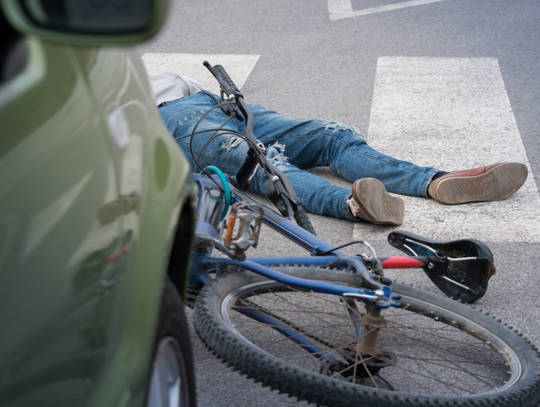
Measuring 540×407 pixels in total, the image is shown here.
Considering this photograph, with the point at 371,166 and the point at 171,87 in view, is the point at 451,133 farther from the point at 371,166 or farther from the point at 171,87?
the point at 171,87

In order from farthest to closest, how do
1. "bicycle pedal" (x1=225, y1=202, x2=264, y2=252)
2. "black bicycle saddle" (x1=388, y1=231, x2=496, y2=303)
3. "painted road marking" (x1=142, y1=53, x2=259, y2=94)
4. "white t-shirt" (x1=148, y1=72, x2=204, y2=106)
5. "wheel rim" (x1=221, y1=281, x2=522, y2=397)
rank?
"painted road marking" (x1=142, y1=53, x2=259, y2=94)
"white t-shirt" (x1=148, y1=72, x2=204, y2=106)
"black bicycle saddle" (x1=388, y1=231, x2=496, y2=303)
"wheel rim" (x1=221, y1=281, x2=522, y2=397)
"bicycle pedal" (x1=225, y1=202, x2=264, y2=252)

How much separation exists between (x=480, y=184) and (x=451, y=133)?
132cm

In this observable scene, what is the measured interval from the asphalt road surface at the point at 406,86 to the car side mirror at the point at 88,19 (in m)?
1.75

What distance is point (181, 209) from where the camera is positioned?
64.9 inches

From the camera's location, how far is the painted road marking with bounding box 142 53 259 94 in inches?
257

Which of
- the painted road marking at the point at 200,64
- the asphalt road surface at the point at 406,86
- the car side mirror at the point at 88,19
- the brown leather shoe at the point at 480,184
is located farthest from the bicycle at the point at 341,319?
the painted road marking at the point at 200,64

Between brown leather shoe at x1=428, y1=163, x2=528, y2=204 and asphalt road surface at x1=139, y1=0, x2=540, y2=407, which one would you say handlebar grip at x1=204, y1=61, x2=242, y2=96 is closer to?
asphalt road surface at x1=139, y1=0, x2=540, y2=407

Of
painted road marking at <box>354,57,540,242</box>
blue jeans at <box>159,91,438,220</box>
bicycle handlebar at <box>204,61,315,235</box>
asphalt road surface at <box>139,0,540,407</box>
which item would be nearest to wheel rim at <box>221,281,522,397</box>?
asphalt road surface at <box>139,0,540,407</box>

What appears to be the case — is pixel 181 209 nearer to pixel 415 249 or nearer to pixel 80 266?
pixel 80 266

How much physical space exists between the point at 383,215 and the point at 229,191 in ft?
4.17

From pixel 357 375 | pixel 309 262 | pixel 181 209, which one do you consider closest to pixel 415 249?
pixel 309 262

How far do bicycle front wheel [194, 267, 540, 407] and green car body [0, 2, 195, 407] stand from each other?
2.36 ft

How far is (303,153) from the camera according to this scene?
4.34 metres

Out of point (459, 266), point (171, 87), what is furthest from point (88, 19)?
point (171, 87)
